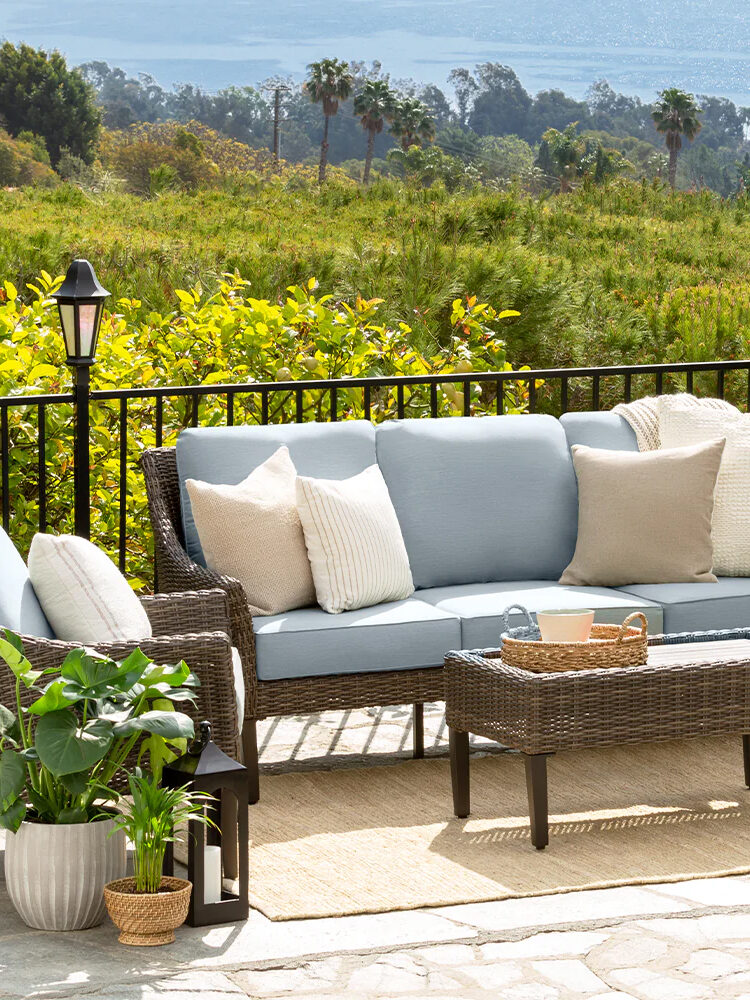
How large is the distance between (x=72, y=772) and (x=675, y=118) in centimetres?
4355

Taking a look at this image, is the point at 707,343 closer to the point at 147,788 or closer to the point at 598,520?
the point at 598,520

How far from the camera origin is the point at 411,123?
4666 cm

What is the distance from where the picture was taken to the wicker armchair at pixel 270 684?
3.56 meters

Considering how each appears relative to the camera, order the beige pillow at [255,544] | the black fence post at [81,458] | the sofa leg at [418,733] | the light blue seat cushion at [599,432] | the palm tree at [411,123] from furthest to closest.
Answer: the palm tree at [411,123], the light blue seat cushion at [599,432], the black fence post at [81,458], the sofa leg at [418,733], the beige pillow at [255,544]

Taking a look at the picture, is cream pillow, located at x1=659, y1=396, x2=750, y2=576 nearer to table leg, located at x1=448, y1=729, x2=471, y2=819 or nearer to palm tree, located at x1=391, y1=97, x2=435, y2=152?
table leg, located at x1=448, y1=729, x2=471, y2=819

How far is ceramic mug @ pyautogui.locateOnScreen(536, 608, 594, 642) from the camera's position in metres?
3.32

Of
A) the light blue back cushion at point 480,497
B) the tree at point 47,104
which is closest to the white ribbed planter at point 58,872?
the light blue back cushion at point 480,497

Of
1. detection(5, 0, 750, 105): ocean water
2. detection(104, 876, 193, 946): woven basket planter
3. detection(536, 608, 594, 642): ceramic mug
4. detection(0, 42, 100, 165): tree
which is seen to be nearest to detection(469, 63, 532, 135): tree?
detection(0, 42, 100, 165): tree

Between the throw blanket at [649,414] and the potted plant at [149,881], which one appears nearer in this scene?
the potted plant at [149,881]

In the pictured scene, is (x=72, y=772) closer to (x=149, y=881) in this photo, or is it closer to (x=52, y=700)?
(x=52, y=700)

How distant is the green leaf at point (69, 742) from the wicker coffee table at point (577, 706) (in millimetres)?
952

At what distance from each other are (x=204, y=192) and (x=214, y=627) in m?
11.9

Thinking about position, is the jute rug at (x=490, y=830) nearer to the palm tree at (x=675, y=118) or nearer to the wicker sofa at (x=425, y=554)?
the wicker sofa at (x=425, y=554)

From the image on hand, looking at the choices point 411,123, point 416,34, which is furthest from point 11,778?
point 416,34
